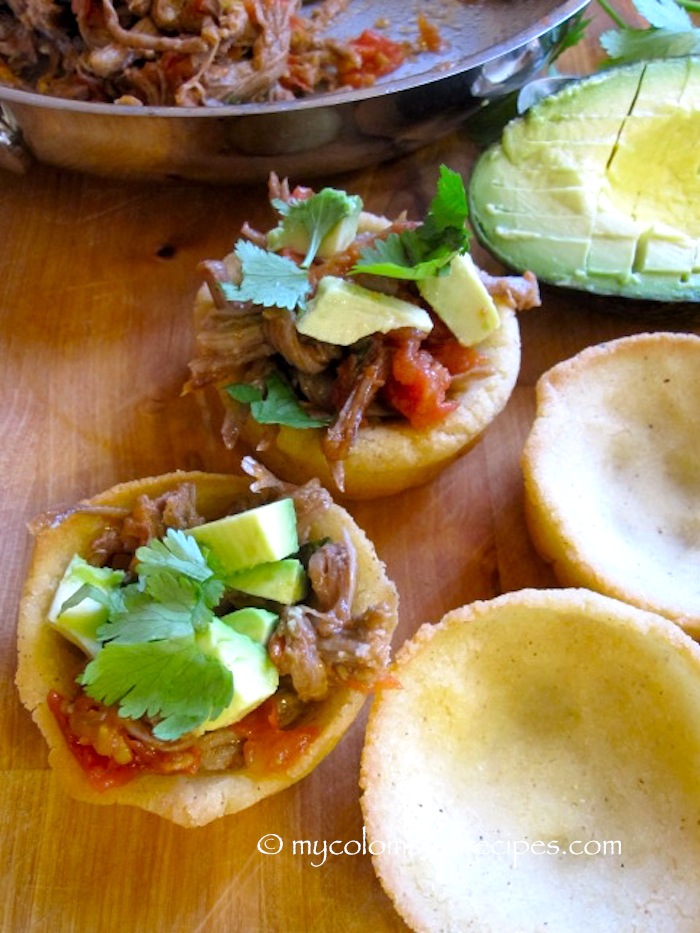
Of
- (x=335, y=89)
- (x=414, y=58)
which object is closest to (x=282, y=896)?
(x=335, y=89)

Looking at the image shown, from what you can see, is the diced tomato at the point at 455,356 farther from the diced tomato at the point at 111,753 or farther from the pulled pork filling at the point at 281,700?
the diced tomato at the point at 111,753

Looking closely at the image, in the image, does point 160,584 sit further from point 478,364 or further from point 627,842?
point 627,842

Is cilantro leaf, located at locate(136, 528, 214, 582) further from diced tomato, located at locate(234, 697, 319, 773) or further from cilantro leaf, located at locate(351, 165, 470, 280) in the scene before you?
cilantro leaf, located at locate(351, 165, 470, 280)

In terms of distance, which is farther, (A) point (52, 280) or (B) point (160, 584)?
(A) point (52, 280)

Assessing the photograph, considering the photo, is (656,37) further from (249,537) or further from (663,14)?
(249,537)

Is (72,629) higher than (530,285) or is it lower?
lower

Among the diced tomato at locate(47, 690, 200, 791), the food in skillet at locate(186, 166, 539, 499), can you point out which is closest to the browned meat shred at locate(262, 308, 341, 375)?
the food in skillet at locate(186, 166, 539, 499)
